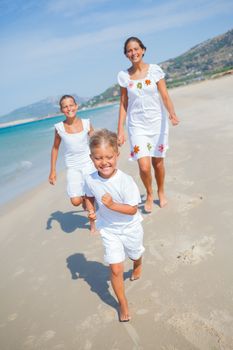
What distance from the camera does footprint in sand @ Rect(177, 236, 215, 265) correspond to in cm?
301

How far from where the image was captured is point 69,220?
16.2 feet

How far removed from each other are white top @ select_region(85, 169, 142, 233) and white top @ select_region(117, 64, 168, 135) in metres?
1.81

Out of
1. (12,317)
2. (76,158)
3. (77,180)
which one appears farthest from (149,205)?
(12,317)

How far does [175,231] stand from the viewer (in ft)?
12.0

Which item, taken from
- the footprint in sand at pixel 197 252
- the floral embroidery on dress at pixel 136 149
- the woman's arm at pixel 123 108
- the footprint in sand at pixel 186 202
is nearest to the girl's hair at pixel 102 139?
the footprint in sand at pixel 197 252

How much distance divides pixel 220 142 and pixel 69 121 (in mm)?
3861

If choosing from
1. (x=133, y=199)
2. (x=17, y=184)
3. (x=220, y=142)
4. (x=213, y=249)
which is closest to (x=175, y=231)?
(x=213, y=249)

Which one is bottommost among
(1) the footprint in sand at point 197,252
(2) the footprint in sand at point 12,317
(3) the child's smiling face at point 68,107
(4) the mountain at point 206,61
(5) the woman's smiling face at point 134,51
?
(4) the mountain at point 206,61

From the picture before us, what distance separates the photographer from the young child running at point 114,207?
2.46 metres

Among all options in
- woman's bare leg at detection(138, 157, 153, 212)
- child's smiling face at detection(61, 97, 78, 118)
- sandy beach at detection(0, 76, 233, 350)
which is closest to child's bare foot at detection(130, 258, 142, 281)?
sandy beach at detection(0, 76, 233, 350)

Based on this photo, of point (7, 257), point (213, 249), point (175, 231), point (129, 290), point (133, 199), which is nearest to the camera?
point (133, 199)

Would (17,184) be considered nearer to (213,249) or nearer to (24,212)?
(24,212)

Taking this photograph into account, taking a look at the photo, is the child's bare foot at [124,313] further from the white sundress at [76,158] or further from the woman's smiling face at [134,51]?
the woman's smiling face at [134,51]

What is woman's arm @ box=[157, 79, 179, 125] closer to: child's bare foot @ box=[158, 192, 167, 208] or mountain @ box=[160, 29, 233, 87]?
child's bare foot @ box=[158, 192, 167, 208]
